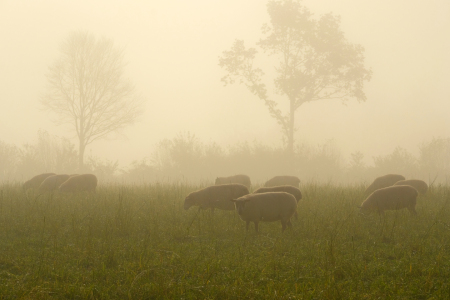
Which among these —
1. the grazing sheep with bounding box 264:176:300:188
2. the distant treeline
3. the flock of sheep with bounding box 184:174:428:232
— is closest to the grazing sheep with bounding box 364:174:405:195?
the flock of sheep with bounding box 184:174:428:232

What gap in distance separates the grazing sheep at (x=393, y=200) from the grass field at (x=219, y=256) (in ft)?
0.72

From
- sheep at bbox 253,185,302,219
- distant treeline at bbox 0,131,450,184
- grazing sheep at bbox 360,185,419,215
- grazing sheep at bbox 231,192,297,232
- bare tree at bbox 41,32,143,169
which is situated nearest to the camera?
grazing sheep at bbox 231,192,297,232

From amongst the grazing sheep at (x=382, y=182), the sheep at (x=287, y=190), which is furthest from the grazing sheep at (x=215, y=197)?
the grazing sheep at (x=382, y=182)

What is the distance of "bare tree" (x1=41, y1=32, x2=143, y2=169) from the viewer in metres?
25.3

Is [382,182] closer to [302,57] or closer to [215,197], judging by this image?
[215,197]

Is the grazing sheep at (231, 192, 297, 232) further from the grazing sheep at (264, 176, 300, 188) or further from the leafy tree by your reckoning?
the leafy tree

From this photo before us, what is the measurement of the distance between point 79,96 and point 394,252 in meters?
23.7

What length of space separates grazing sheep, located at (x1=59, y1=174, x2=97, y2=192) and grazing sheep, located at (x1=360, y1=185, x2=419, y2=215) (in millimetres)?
8610

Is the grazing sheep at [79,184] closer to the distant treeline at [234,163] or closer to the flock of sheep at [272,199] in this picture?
the flock of sheep at [272,199]

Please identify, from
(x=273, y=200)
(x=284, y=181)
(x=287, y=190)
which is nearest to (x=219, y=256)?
(x=273, y=200)

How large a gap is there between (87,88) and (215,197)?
19.3 meters

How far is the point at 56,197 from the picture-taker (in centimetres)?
1108

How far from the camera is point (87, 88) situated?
25.3 metres

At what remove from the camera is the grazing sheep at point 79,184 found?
12.4 m
